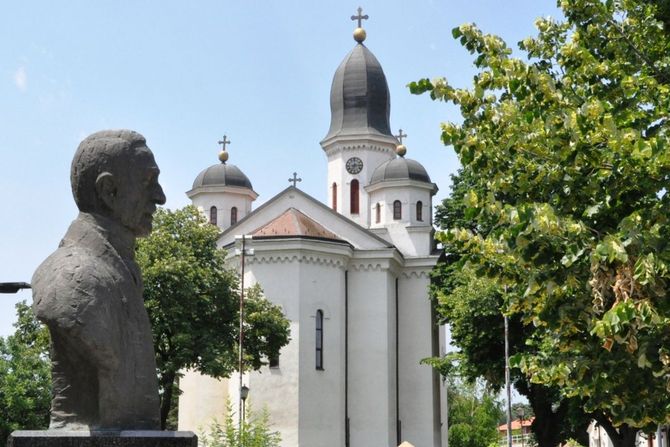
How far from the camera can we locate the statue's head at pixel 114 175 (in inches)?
267

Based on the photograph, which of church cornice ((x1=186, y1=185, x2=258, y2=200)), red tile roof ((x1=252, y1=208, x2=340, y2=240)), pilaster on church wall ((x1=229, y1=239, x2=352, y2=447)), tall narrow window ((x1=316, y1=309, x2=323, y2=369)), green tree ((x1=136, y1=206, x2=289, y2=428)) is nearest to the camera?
green tree ((x1=136, y1=206, x2=289, y2=428))

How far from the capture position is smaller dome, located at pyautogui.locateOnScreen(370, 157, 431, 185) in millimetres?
50000

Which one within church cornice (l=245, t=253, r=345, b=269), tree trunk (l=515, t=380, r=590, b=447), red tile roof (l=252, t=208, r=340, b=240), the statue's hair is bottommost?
tree trunk (l=515, t=380, r=590, b=447)

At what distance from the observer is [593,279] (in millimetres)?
9406

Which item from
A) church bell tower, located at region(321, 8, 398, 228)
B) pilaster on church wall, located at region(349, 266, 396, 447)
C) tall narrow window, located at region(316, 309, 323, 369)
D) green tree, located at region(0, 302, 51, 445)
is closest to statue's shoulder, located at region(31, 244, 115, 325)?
green tree, located at region(0, 302, 51, 445)

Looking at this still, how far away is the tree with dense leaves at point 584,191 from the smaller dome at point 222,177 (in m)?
40.3

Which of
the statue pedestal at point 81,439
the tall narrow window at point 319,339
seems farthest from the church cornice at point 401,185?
the statue pedestal at point 81,439

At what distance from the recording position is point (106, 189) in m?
6.80

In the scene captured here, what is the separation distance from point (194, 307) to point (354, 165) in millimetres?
23299

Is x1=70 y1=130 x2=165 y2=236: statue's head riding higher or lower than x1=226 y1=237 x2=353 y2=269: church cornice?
lower

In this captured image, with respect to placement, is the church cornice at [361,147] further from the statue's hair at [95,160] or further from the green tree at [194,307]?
the statue's hair at [95,160]

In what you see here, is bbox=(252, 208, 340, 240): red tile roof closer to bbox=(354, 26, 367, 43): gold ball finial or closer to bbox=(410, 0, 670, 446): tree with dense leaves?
bbox=(354, 26, 367, 43): gold ball finial

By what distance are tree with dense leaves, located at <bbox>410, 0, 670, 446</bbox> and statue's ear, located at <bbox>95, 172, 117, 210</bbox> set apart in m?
4.08

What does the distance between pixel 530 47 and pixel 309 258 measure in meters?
30.8
